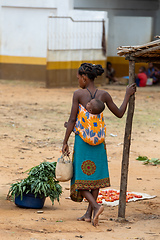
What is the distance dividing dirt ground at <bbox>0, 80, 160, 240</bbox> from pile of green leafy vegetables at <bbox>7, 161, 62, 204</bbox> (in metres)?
0.21

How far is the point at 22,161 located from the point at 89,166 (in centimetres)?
311

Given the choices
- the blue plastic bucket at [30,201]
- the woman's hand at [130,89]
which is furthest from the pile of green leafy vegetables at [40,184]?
the woman's hand at [130,89]

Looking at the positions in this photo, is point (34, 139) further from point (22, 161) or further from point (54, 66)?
point (54, 66)

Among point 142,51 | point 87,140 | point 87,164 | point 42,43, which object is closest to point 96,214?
point 87,164

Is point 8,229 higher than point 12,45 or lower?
lower

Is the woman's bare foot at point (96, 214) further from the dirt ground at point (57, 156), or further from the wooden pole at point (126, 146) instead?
the wooden pole at point (126, 146)

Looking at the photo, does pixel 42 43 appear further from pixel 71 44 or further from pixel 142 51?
pixel 142 51

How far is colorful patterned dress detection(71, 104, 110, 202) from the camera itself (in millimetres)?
4875

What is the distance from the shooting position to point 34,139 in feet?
30.8

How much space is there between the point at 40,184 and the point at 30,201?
274 millimetres

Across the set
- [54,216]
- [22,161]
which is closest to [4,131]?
[22,161]

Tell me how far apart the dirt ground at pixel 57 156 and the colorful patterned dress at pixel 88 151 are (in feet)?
1.48

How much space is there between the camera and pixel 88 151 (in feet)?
16.2

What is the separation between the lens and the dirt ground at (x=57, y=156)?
4.71m
